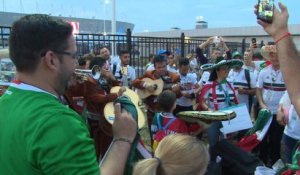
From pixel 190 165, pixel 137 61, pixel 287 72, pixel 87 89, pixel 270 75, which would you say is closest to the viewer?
pixel 287 72

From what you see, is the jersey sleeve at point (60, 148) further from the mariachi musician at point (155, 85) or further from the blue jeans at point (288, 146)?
the mariachi musician at point (155, 85)

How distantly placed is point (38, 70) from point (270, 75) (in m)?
4.77

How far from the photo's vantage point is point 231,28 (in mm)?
46250

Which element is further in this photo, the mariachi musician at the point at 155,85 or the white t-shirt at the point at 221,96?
the mariachi musician at the point at 155,85

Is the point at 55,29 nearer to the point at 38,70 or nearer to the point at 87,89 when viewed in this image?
the point at 38,70

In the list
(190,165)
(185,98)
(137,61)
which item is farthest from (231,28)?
(190,165)

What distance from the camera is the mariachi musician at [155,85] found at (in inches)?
247

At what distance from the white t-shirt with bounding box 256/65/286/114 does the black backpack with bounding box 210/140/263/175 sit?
6.97 feet

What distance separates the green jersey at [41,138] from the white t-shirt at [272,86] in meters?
4.68

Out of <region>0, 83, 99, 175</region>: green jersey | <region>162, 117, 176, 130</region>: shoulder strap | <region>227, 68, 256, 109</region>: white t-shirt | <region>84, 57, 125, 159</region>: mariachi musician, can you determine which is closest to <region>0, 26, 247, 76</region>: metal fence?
<region>84, 57, 125, 159</region>: mariachi musician

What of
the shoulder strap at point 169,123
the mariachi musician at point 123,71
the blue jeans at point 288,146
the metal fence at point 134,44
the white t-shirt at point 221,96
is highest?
the metal fence at point 134,44

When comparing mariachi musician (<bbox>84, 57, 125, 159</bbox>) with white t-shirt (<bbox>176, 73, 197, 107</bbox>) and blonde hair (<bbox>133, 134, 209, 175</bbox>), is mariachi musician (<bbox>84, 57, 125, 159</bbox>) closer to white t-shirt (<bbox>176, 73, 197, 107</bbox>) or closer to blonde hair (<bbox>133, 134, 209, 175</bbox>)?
white t-shirt (<bbox>176, 73, 197, 107</bbox>)

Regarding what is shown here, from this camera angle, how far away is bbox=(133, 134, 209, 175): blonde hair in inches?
79.1

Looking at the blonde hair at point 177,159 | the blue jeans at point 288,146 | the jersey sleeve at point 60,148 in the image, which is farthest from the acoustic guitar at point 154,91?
the jersey sleeve at point 60,148
